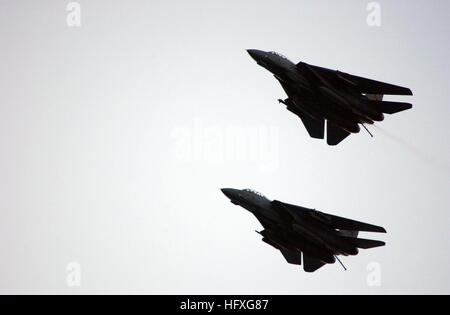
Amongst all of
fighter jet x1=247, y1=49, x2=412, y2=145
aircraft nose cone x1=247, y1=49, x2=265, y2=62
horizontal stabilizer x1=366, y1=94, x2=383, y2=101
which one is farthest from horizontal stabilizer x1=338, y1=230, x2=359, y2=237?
aircraft nose cone x1=247, y1=49, x2=265, y2=62

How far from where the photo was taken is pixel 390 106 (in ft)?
203

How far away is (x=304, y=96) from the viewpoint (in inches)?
2462

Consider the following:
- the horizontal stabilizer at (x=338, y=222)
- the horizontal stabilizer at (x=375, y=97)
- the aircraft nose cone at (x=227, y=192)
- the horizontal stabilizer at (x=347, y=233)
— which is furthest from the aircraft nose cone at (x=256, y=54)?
the horizontal stabilizer at (x=347, y=233)

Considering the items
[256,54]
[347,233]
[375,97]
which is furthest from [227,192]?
[375,97]

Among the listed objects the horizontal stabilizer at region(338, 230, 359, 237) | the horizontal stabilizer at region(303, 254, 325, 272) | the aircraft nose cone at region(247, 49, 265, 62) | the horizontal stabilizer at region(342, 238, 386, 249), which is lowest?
the horizontal stabilizer at region(303, 254, 325, 272)

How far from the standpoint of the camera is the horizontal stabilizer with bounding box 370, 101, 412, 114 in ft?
202

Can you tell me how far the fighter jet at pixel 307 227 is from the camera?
62.4 m

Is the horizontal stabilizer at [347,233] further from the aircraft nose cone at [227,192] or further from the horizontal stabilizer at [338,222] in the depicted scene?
the aircraft nose cone at [227,192]

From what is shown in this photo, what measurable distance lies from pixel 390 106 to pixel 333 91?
392cm

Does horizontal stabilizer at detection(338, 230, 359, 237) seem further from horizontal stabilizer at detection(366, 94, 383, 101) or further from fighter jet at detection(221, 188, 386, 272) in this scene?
horizontal stabilizer at detection(366, 94, 383, 101)
